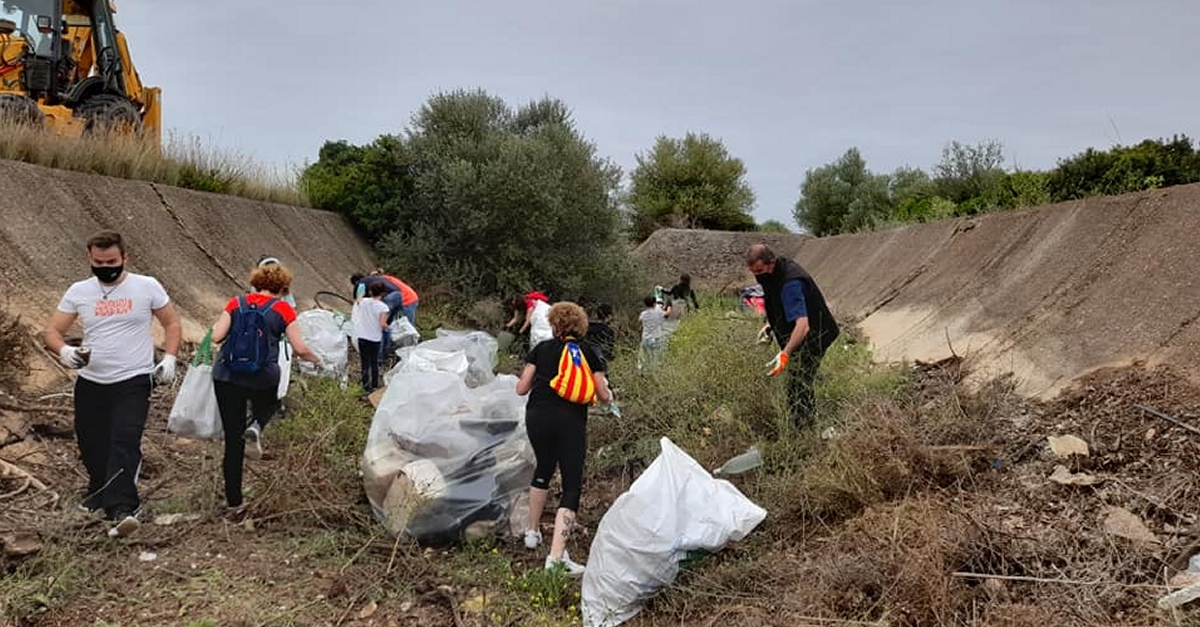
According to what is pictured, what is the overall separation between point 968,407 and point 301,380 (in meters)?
4.97

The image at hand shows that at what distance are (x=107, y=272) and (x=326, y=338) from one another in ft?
12.2

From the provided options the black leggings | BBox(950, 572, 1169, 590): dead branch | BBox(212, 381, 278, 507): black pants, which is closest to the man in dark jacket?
the black leggings

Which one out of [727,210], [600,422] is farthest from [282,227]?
[727,210]

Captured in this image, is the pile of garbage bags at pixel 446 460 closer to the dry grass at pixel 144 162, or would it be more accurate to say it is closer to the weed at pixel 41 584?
the weed at pixel 41 584

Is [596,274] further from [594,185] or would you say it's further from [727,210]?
[727,210]

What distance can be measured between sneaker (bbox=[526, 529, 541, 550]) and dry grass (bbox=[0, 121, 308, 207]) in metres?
6.65

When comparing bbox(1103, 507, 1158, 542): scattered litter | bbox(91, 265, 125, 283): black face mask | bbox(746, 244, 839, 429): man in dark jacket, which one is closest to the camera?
bbox(1103, 507, 1158, 542): scattered litter

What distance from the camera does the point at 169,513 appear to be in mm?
4086

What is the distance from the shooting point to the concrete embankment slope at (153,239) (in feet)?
21.4

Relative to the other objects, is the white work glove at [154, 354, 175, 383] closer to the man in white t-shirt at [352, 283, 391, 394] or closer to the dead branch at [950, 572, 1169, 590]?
the man in white t-shirt at [352, 283, 391, 394]

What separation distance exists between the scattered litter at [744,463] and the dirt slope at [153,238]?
Result: 17.2 feet

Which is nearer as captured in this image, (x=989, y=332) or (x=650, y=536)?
(x=650, y=536)

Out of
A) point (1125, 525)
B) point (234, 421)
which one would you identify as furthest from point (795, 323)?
point (234, 421)

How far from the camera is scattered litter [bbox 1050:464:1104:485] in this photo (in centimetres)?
366
